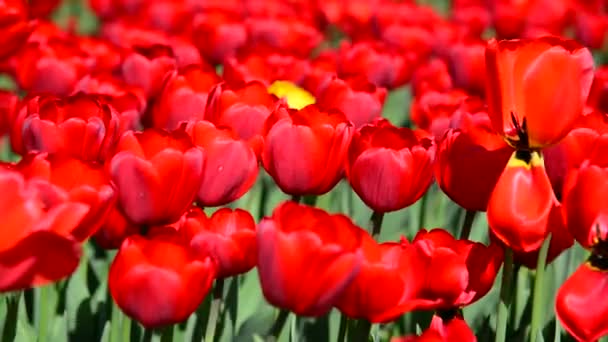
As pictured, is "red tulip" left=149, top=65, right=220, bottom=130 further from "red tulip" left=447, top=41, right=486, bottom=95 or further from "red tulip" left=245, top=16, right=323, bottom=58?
"red tulip" left=245, top=16, right=323, bottom=58

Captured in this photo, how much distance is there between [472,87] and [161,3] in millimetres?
959

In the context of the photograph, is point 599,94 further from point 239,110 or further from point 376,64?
point 239,110

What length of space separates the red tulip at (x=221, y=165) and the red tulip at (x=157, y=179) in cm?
11

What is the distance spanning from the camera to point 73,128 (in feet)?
5.14

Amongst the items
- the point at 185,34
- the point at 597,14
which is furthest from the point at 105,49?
the point at 597,14

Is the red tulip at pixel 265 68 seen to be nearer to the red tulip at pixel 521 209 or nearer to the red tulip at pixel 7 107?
the red tulip at pixel 7 107

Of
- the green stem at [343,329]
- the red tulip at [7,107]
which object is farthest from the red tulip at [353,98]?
the green stem at [343,329]

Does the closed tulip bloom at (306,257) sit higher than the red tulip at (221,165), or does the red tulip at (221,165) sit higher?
the closed tulip bloom at (306,257)

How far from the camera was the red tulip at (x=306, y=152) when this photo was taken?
5.04 feet

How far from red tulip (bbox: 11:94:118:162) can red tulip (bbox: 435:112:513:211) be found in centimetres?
48

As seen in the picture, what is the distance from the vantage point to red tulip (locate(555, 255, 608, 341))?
1.29m

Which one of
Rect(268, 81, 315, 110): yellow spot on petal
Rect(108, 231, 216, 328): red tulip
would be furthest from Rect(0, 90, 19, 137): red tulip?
Rect(108, 231, 216, 328): red tulip

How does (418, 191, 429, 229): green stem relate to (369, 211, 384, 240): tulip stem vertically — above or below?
below

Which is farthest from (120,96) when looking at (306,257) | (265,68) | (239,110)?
(306,257)
